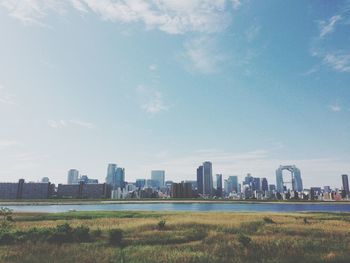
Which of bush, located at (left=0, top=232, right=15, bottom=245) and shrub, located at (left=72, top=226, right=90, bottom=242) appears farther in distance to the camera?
shrub, located at (left=72, top=226, right=90, bottom=242)

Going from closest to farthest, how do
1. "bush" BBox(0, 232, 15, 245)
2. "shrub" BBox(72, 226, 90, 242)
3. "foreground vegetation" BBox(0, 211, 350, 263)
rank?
1. "foreground vegetation" BBox(0, 211, 350, 263)
2. "bush" BBox(0, 232, 15, 245)
3. "shrub" BBox(72, 226, 90, 242)

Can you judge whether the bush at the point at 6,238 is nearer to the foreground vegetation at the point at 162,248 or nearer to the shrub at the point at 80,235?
the foreground vegetation at the point at 162,248

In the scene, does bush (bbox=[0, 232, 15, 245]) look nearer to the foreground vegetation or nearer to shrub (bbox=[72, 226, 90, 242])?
the foreground vegetation

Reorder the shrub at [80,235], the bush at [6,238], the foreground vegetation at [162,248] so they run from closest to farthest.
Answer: the foreground vegetation at [162,248], the bush at [6,238], the shrub at [80,235]

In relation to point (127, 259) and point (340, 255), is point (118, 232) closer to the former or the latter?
point (127, 259)

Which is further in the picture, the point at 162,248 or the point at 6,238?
the point at 6,238

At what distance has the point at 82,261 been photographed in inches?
834

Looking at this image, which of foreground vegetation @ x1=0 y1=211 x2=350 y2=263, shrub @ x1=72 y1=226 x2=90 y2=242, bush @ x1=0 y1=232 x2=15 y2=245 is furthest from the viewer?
shrub @ x1=72 y1=226 x2=90 y2=242

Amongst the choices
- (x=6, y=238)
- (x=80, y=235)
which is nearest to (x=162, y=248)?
(x=80, y=235)

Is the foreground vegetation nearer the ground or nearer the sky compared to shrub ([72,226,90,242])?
nearer the ground

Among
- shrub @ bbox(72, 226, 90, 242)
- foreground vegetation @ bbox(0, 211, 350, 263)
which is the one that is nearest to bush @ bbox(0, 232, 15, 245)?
foreground vegetation @ bbox(0, 211, 350, 263)

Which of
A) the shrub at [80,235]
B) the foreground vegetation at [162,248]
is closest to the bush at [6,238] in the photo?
the foreground vegetation at [162,248]

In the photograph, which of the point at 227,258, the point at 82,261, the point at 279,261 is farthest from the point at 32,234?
the point at 279,261

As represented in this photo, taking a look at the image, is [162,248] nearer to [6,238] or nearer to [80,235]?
[80,235]
